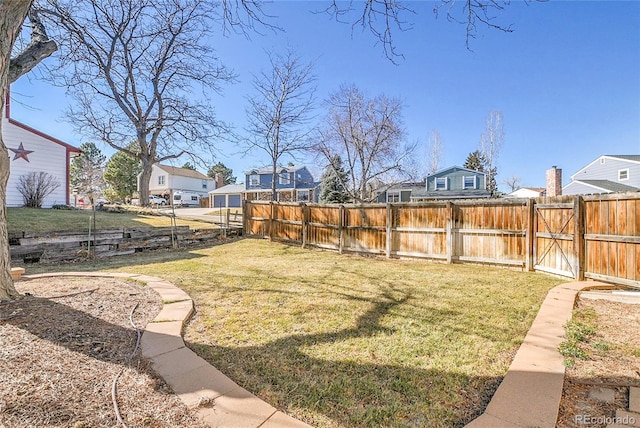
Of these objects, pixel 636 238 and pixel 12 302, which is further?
pixel 636 238

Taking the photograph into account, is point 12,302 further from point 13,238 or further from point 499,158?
point 499,158

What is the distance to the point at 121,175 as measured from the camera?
105 ft

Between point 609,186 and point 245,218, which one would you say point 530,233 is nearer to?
point 245,218

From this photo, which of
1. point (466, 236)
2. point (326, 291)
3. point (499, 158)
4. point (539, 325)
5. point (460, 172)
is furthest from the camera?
point (499, 158)

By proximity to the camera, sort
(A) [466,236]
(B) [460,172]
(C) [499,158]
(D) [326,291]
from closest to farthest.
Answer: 1. (D) [326,291]
2. (A) [466,236]
3. (B) [460,172]
4. (C) [499,158]

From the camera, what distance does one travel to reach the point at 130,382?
189 centimetres

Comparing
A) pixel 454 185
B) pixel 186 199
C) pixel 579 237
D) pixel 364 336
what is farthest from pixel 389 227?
pixel 186 199

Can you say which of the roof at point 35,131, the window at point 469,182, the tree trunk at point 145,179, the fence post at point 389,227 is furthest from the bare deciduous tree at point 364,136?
the roof at point 35,131

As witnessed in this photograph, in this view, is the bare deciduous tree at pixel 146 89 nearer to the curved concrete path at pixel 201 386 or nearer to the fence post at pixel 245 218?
the fence post at pixel 245 218

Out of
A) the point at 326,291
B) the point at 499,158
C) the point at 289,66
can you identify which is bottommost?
the point at 326,291

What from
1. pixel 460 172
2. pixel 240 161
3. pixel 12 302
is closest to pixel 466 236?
pixel 12 302

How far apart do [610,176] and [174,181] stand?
40.6m

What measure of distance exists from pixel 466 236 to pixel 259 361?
6.26 metres

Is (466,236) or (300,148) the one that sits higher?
(300,148)
